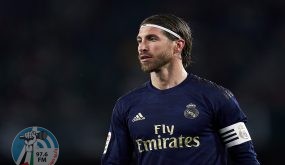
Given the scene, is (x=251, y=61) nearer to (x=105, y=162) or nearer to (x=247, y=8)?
(x=247, y=8)

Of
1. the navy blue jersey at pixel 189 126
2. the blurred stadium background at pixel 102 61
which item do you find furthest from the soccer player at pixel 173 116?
the blurred stadium background at pixel 102 61

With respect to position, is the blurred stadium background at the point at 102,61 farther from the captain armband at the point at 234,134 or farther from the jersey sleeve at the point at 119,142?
the captain armband at the point at 234,134

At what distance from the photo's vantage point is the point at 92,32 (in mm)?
7703

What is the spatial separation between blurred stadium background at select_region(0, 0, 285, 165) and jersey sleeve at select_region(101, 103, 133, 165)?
216 centimetres

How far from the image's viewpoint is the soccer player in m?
3.01

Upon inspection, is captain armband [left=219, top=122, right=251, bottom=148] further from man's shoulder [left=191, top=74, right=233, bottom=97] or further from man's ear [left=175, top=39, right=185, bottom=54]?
man's ear [left=175, top=39, right=185, bottom=54]

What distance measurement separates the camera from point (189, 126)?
3.03 m

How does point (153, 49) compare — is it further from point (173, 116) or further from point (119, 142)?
point (119, 142)

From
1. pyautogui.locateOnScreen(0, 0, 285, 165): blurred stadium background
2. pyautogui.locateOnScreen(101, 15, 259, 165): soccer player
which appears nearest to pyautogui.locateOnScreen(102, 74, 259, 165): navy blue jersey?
pyautogui.locateOnScreen(101, 15, 259, 165): soccer player

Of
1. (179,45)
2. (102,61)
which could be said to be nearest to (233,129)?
(179,45)

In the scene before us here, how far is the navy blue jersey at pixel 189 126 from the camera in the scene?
118 inches

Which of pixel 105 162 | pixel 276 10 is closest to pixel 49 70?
pixel 276 10

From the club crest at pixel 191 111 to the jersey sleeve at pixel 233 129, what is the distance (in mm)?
112

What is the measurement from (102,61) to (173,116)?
432cm
